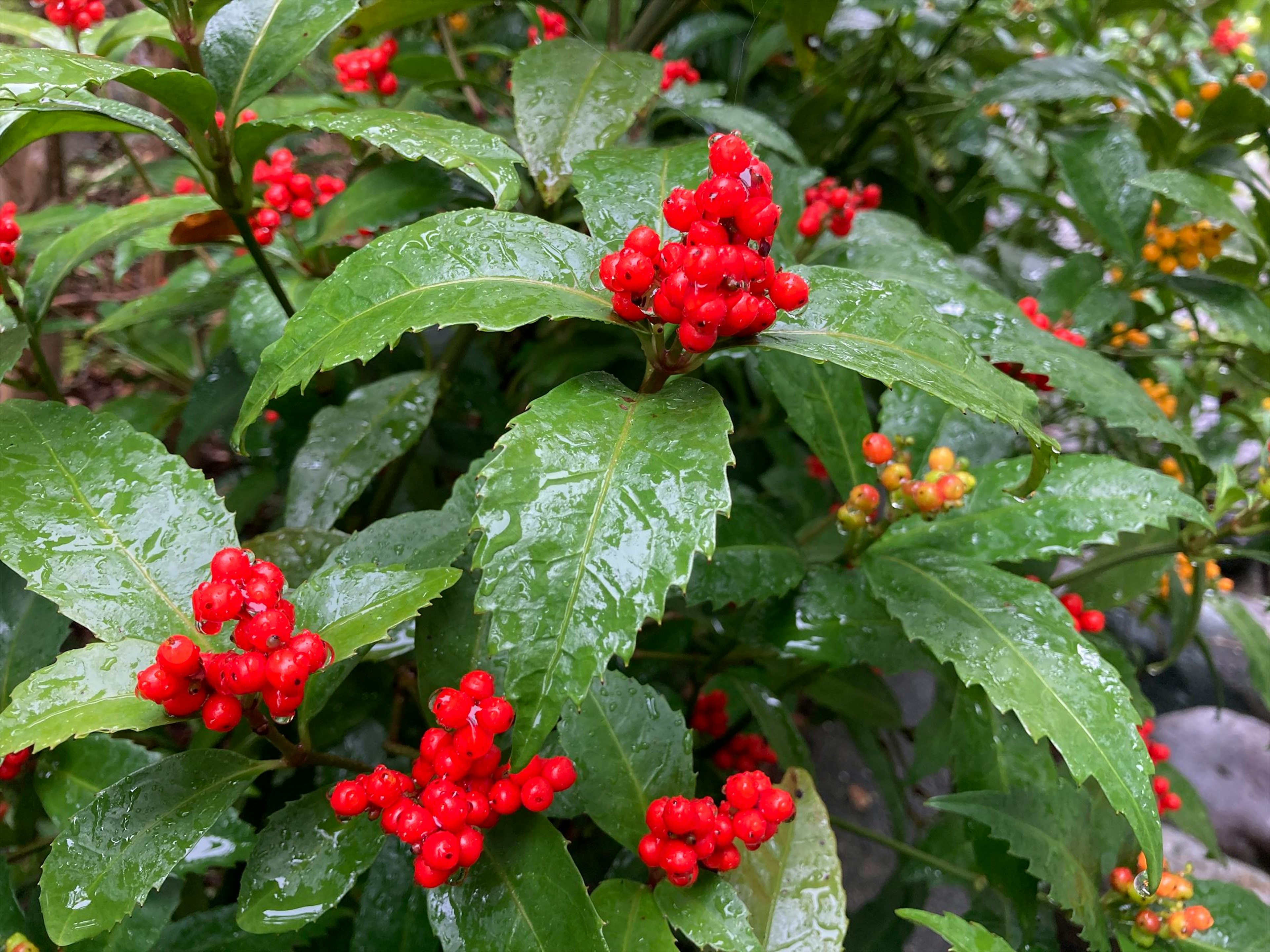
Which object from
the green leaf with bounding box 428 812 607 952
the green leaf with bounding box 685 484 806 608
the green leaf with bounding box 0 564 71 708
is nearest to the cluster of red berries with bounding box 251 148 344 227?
the green leaf with bounding box 0 564 71 708

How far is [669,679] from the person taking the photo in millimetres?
1616

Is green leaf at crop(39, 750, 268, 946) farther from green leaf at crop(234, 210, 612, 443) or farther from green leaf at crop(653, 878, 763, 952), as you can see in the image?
green leaf at crop(653, 878, 763, 952)

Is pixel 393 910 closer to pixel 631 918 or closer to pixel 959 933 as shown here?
pixel 631 918

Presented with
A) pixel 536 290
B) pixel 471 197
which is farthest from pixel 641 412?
pixel 471 197

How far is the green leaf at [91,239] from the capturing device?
98cm

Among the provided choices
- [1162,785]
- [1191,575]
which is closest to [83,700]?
[1162,785]

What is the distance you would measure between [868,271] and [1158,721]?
1.94 meters

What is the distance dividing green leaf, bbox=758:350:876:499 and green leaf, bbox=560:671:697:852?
428mm

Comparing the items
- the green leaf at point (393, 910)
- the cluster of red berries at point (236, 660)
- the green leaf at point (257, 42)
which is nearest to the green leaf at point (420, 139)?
the green leaf at point (257, 42)

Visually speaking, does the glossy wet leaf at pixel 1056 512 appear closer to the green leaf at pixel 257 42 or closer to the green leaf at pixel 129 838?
the green leaf at pixel 129 838

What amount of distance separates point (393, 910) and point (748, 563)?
0.59 metres

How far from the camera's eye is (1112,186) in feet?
5.05

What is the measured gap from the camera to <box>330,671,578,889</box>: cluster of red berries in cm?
63

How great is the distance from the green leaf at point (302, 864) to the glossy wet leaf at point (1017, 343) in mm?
842
